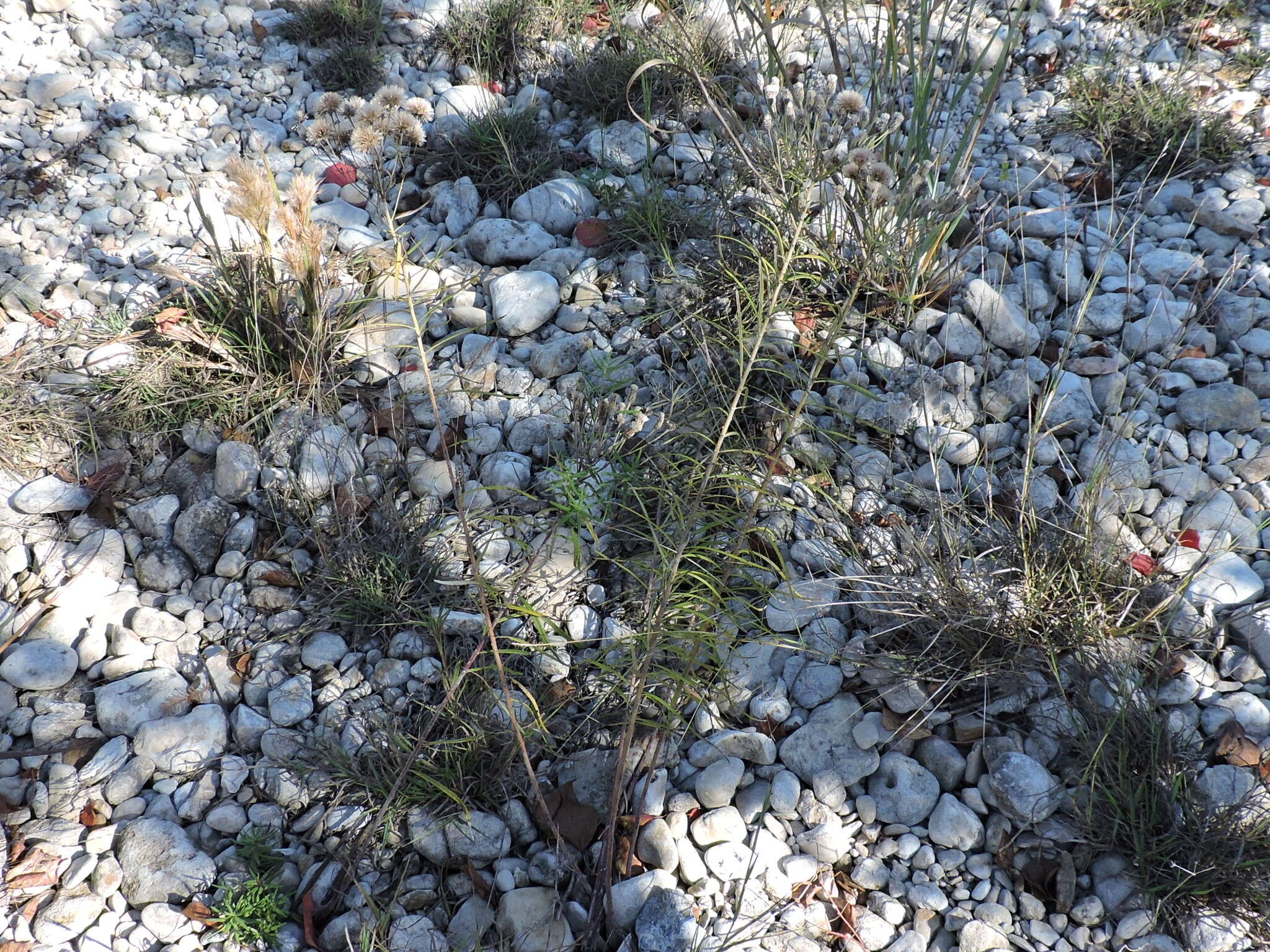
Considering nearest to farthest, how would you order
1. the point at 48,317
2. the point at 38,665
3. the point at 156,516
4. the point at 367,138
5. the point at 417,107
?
1. the point at 38,665
2. the point at 367,138
3. the point at 156,516
4. the point at 417,107
5. the point at 48,317

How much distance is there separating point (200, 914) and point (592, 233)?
2.03 metres

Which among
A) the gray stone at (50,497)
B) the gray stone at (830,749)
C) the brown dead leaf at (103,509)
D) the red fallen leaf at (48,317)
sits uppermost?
the red fallen leaf at (48,317)

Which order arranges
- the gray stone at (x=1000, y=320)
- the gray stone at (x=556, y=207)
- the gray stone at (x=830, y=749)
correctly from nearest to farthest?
the gray stone at (x=830, y=749) < the gray stone at (x=1000, y=320) < the gray stone at (x=556, y=207)

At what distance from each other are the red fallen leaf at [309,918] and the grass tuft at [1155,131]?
9.33ft

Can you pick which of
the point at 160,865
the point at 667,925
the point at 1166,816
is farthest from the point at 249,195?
the point at 1166,816

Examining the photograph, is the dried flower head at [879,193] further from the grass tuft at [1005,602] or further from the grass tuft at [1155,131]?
the grass tuft at [1155,131]

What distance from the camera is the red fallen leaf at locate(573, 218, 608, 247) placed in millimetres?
2783

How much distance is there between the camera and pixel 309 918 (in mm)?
1643

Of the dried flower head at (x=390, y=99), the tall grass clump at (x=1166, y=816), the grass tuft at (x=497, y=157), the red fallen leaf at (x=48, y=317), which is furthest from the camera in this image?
the grass tuft at (x=497, y=157)

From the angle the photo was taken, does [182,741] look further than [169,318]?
No

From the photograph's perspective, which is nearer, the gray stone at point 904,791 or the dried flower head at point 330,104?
the gray stone at point 904,791

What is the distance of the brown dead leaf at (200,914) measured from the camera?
5.39 ft

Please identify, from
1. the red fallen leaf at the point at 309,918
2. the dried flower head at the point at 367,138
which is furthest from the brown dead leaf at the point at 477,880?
the dried flower head at the point at 367,138

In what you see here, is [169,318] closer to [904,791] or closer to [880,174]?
[880,174]
